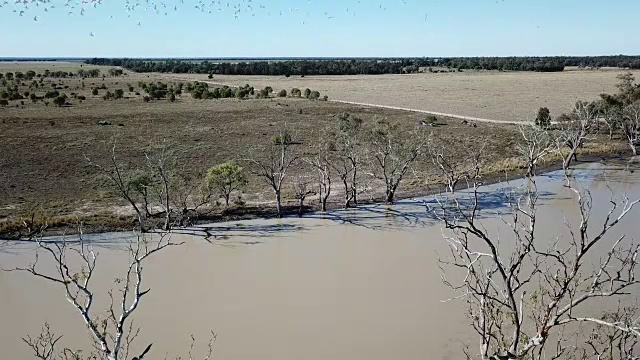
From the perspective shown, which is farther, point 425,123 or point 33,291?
point 425,123

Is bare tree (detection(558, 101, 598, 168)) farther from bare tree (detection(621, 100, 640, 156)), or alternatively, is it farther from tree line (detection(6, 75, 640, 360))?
bare tree (detection(621, 100, 640, 156))

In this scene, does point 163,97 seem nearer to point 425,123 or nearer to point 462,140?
point 425,123

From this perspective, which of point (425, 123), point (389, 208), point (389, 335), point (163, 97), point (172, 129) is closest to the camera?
point (389, 335)

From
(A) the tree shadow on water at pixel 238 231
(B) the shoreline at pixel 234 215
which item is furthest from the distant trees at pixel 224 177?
(A) the tree shadow on water at pixel 238 231

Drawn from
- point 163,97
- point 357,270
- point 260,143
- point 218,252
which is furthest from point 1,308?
point 163,97

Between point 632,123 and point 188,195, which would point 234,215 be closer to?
point 188,195

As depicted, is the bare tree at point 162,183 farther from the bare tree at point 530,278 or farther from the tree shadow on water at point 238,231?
the bare tree at point 530,278
